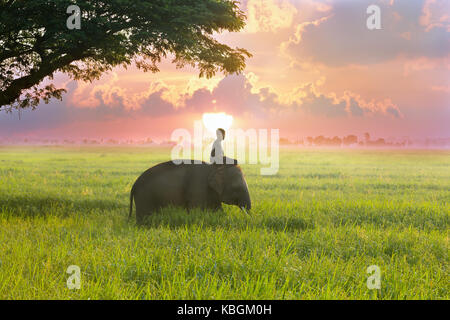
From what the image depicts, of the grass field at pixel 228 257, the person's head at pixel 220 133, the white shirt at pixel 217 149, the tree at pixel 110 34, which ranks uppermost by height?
the tree at pixel 110 34

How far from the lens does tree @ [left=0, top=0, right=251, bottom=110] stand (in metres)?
9.80

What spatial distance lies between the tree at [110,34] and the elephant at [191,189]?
4.65m

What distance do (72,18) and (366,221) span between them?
9.44 meters

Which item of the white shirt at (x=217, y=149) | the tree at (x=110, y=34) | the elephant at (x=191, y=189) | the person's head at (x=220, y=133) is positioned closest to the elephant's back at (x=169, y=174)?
the elephant at (x=191, y=189)

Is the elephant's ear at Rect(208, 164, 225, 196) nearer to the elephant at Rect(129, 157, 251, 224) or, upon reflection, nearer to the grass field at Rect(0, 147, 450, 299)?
the elephant at Rect(129, 157, 251, 224)

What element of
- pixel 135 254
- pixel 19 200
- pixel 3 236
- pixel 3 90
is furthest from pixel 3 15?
pixel 135 254

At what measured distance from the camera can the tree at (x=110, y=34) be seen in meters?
9.80

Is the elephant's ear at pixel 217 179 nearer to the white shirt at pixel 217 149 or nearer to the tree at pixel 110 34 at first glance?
the white shirt at pixel 217 149

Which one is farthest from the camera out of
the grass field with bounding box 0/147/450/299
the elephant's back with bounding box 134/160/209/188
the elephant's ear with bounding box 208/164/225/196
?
Answer: the elephant's back with bounding box 134/160/209/188

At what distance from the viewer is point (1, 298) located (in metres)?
3.80

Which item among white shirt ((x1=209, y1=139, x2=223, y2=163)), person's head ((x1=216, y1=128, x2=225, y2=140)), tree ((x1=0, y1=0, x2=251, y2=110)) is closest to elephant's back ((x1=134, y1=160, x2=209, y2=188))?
white shirt ((x1=209, y1=139, x2=223, y2=163))

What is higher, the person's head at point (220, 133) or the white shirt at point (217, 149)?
the person's head at point (220, 133)

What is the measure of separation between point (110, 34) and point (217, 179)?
6.03 metres
